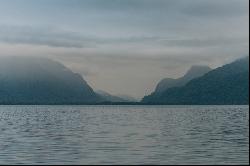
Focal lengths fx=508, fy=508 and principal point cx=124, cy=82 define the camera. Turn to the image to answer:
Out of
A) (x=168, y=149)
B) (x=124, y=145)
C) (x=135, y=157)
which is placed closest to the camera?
(x=135, y=157)

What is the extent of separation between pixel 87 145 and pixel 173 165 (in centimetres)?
2135

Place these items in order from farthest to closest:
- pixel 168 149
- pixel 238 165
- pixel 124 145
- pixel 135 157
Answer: pixel 124 145, pixel 168 149, pixel 135 157, pixel 238 165

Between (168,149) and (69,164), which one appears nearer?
(69,164)

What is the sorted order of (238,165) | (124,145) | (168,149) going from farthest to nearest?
(124,145) → (168,149) → (238,165)

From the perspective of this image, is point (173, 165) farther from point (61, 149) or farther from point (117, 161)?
point (61, 149)

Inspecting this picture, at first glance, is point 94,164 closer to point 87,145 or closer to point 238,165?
point 238,165

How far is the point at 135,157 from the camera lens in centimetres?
5034

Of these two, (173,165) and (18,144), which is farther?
(18,144)

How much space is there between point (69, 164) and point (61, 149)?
13.8m

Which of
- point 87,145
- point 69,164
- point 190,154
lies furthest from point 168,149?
point 69,164

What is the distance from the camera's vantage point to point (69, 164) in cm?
4588

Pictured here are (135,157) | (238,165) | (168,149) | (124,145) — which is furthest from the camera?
(124,145)

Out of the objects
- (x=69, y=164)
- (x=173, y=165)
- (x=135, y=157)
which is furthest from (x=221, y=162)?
(x=69, y=164)

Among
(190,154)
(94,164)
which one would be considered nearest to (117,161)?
(94,164)
